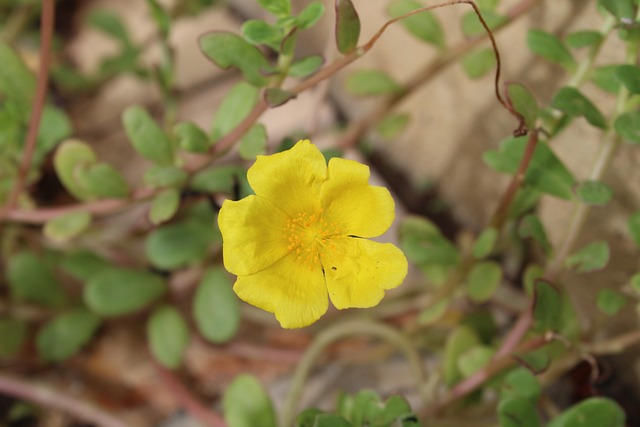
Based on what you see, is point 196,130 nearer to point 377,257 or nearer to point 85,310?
point 377,257

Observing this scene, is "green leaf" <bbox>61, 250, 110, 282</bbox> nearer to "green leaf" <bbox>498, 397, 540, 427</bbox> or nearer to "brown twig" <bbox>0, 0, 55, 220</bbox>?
"brown twig" <bbox>0, 0, 55, 220</bbox>

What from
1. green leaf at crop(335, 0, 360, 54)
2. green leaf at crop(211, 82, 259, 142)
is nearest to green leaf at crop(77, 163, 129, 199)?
green leaf at crop(211, 82, 259, 142)

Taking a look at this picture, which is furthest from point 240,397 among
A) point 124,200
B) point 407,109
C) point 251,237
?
point 407,109

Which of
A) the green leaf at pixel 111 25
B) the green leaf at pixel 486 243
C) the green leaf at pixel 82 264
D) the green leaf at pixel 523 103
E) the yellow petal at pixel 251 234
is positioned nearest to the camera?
the yellow petal at pixel 251 234

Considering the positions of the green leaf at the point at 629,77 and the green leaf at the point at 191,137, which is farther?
the green leaf at the point at 191,137

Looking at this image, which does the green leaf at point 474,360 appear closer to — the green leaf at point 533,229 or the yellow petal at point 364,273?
the green leaf at point 533,229

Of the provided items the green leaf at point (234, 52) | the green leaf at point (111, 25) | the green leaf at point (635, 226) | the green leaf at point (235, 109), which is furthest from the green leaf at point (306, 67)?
the green leaf at point (111, 25)
